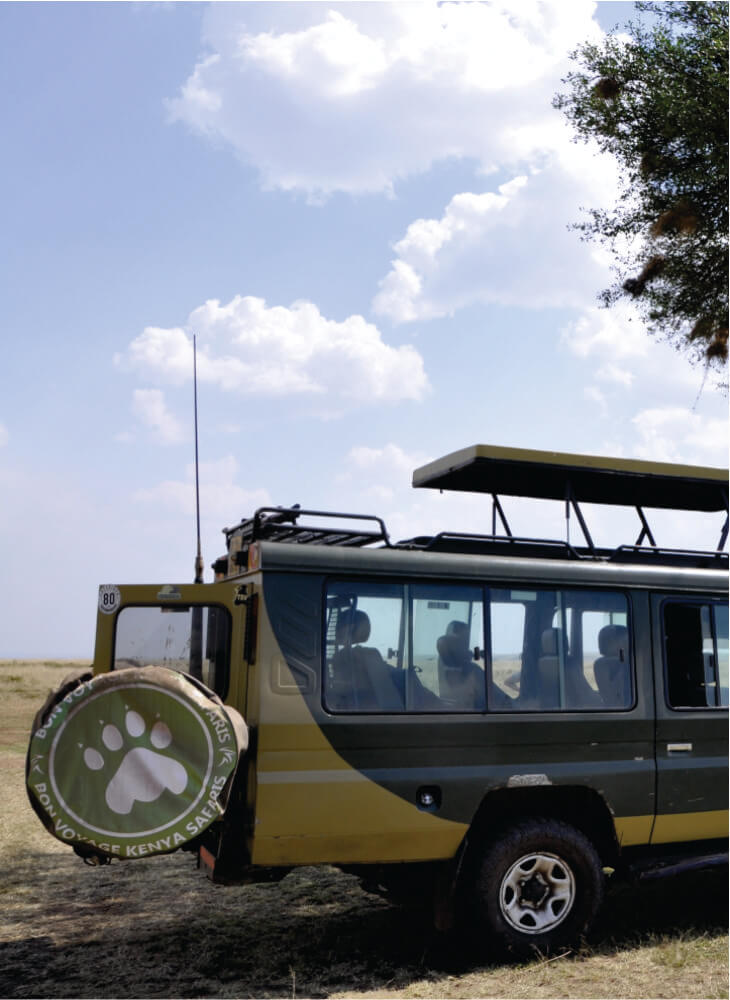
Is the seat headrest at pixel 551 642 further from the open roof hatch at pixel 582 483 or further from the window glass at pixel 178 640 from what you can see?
the window glass at pixel 178 640

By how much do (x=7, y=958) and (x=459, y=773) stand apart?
3.25m

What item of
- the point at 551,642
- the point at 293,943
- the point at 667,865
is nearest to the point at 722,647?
the point at 551,642

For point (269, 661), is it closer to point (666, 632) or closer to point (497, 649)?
point (497, 649)

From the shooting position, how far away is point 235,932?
7.32m

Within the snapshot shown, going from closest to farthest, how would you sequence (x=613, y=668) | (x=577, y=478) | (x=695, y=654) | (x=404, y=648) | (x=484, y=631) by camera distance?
(x=404, y=648) → (x=484, y=631) → (x=613, y=668) → (x=695, y=654) → (x=577, y=478)

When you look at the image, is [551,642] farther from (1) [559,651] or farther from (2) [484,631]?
(2) [484,631]

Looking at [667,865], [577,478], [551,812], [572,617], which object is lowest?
[667,865]

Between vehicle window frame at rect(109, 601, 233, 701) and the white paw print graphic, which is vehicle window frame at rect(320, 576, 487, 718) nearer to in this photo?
vehicle window frame at rect(109, 601, 233, 701)

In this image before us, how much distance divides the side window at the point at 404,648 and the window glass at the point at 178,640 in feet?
2.77

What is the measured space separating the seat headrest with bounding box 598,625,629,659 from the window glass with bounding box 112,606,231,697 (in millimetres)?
2647

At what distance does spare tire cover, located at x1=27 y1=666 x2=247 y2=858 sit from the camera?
19.3ft

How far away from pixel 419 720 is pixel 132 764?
1.82 meters

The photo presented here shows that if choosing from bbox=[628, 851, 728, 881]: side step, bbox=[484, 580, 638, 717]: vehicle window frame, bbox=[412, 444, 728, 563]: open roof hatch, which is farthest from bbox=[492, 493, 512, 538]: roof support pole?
bbox=[628, 851, 728, 881]: side step

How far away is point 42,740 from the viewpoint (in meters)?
5.95
